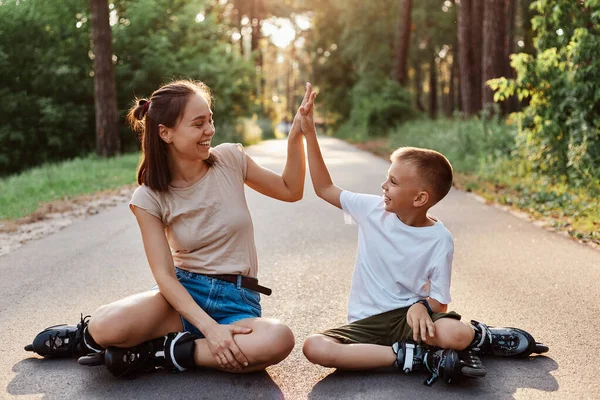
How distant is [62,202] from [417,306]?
27.2 ft

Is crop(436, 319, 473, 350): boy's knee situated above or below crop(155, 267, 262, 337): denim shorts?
below

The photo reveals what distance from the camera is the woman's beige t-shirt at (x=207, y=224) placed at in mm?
3805

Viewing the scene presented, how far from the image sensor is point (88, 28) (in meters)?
21.2

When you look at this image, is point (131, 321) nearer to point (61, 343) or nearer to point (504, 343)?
point (61, 343)

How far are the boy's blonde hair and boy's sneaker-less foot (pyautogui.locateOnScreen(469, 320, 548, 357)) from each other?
32.0 inches

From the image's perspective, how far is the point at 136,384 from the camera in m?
3.57

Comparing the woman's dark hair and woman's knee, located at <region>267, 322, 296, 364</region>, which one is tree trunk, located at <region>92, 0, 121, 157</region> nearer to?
the woman's dark hair

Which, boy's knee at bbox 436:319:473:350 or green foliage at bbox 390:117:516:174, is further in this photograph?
green foliage at bbox 390:117:516:174

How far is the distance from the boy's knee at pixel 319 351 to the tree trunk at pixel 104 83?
51.5 ft

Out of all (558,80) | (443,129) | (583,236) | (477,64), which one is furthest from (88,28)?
(583,236)

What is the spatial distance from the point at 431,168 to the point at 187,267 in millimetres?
1413

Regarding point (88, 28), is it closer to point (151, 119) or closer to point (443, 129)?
point (443, 129)

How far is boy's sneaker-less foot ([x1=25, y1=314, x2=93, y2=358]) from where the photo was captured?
155 inches

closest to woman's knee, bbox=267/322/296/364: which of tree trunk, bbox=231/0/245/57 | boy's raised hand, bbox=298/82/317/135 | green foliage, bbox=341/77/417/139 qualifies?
boy's raised hand, bbox=298/82/317/135
